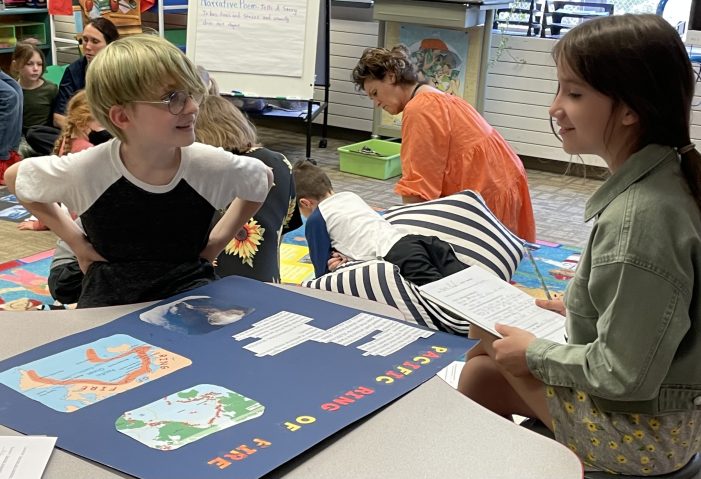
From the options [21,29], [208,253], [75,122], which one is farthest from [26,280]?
[21,29]

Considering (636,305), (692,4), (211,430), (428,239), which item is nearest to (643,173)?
(636,305)

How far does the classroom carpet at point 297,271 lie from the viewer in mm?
3123

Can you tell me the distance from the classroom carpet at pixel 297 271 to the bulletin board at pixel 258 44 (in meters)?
1.47

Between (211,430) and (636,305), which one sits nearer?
(211,430)

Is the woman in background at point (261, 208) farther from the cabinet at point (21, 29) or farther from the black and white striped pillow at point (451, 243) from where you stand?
the cabinet at point (21, 29)

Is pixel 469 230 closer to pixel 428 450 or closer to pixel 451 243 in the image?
pixel 451 243

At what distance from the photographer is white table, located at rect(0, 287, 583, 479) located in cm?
98

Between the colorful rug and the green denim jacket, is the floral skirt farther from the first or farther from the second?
the colorful rug

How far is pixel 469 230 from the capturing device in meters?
2.51

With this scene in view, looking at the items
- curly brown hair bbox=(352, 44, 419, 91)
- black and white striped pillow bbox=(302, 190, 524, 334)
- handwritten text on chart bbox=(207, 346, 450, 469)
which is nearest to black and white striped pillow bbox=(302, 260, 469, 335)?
black and white striped pillow bbox=(302, 190, 524, 334)

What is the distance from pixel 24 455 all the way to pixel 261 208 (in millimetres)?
1488

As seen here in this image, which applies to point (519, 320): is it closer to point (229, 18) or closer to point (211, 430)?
point (211, 430)

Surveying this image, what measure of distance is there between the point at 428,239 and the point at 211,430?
1.47 meters

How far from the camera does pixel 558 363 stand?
129cm
